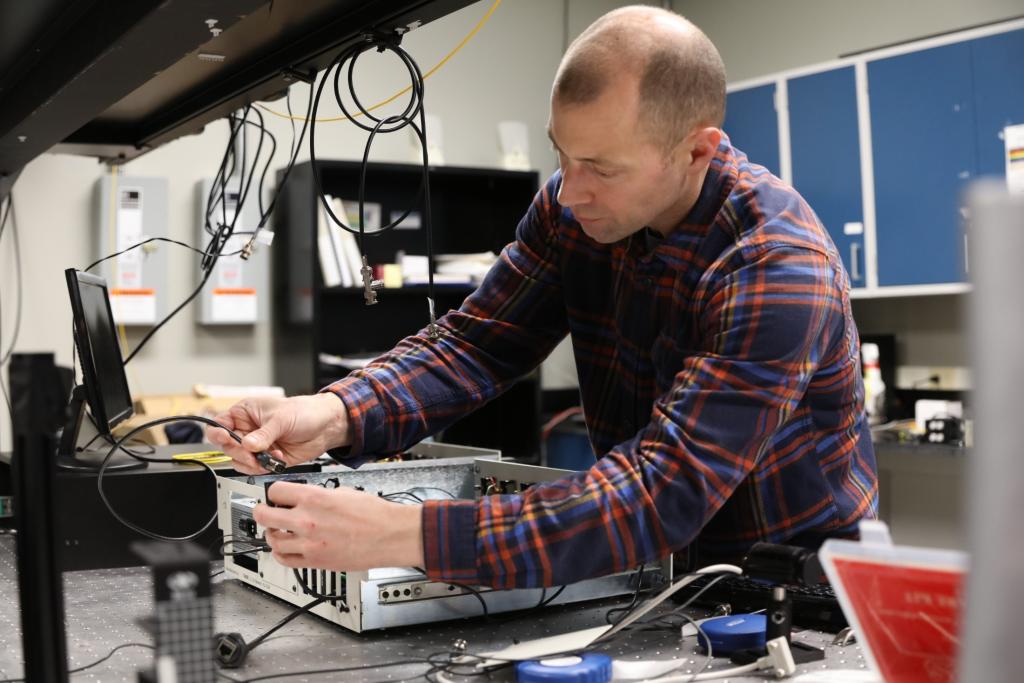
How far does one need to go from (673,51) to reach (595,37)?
0.09 m

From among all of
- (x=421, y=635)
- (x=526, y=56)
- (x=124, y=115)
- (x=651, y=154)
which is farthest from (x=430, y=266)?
(x=526, y=56)

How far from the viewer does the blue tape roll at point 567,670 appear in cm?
89

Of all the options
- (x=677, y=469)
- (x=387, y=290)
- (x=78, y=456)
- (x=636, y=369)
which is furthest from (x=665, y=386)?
(x=387, y=290)

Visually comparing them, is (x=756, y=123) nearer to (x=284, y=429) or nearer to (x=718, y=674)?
(x=284, y=429)

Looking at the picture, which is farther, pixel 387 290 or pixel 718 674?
pixel 387 290

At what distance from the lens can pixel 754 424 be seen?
99 cm

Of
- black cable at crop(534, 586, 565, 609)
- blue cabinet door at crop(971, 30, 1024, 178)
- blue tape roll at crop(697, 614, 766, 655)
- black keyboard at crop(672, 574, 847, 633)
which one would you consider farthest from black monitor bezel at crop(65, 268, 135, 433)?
blue cabinet door at crop(971, 30, 1024, 178)

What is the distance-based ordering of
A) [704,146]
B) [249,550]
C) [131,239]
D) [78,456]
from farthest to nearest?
1. [131,239]
2. [78,456]
3. [249,550]
4. [704,146]

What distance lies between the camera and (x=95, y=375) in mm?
1695

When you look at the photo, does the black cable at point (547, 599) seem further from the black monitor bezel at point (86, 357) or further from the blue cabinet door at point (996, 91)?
the blue cabinet door at point (996, 91)

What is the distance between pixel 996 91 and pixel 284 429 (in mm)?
3298

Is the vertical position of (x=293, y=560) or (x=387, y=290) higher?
(x=387, y=290)

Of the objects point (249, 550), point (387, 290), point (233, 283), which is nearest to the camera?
point (249, 550)

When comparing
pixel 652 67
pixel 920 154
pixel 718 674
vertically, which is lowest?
pixel 718 674
